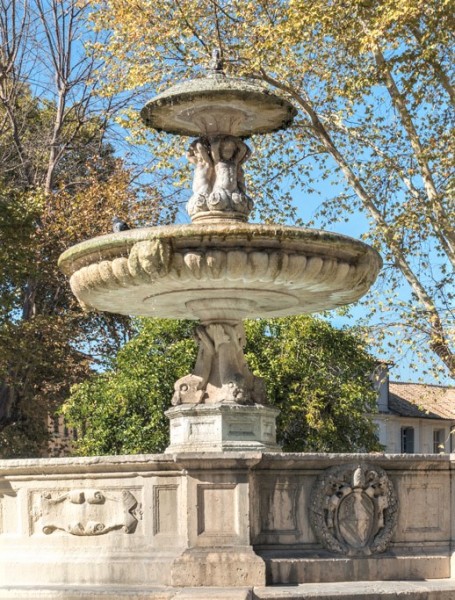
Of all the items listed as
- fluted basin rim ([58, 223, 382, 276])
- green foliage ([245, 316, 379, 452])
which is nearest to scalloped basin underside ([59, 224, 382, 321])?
fluted basin rim ([58, 223, 382, 276])

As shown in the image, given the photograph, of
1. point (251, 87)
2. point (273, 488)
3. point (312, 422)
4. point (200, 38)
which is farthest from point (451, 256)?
point (273, 488)

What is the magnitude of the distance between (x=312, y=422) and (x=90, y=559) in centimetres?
1156

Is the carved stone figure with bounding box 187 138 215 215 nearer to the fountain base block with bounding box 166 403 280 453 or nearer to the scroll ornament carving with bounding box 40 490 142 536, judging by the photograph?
the fountain base block with bounding box 166 403 280 453

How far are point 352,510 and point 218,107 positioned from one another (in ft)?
12.4

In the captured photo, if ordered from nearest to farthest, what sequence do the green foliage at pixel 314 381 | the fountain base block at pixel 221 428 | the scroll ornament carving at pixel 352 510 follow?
1. the scroll ornament carving at pixel 352 510
2. the fountain base block at pixel 221 428
3. the green foliage at pixel 314 381

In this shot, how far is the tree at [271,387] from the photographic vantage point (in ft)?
64.3

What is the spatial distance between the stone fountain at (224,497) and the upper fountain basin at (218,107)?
1.74 metres

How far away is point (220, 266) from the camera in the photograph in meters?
8.54

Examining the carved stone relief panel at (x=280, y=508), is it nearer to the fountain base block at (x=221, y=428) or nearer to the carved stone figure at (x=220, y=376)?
the fountain base block at (x=221, y=428)

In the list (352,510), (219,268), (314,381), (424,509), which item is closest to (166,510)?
(352,510)

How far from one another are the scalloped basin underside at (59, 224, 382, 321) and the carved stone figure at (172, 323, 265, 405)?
0.55ft

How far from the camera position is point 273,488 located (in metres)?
8.27

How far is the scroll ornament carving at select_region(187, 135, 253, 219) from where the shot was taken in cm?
980

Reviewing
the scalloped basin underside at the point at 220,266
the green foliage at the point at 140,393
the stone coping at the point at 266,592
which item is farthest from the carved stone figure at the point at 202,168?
the green foliage at the point at 140,393
